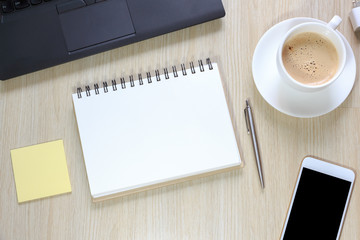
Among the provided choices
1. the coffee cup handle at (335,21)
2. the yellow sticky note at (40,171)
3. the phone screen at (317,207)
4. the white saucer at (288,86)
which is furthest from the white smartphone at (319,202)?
the yellow sticky note at (40,171)

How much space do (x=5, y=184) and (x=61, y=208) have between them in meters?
0.12

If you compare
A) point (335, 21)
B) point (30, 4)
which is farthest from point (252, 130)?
point (30, 4)

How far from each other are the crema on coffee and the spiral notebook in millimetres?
129

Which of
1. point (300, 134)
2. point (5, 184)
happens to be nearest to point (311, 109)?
point (300, 134)

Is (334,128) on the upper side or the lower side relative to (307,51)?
lower

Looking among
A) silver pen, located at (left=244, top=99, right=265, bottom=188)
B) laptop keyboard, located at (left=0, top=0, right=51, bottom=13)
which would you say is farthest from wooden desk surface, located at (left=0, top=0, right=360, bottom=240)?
laptop keyboard, located at (left=0, top=0, right=51, bottom=13)

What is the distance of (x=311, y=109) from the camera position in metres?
0.67

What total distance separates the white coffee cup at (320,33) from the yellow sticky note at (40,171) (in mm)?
414

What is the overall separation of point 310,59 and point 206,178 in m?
0.27

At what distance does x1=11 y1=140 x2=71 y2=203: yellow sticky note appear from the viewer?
696mm

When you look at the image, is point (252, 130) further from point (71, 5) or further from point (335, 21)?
point (71, 5)

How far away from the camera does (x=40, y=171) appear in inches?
27.6

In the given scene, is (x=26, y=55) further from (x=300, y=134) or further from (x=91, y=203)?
(x=300, y=134)

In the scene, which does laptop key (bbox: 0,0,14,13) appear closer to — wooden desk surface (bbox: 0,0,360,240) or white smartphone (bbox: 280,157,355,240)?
wooden desk surface (bbox: 0,0,360,240)
